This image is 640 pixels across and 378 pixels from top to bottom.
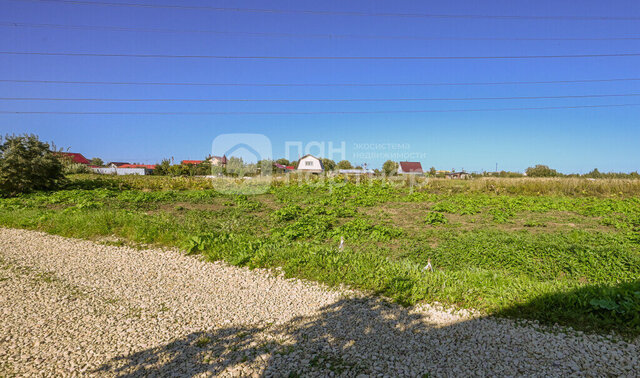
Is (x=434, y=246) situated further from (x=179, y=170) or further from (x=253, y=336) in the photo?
(x=179, y=170)

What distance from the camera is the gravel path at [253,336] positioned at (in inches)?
123

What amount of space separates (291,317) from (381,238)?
13.9ft

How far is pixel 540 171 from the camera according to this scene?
1719 inches

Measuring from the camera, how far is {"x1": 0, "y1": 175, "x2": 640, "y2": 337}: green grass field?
4367mm

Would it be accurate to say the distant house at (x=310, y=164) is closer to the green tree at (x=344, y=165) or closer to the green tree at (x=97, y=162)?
the green tree at (x=344, y=165)

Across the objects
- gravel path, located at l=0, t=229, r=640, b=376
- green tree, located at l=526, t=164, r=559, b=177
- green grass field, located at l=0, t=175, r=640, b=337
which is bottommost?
gravel path, located at l=0, t=229, r=640, b=376

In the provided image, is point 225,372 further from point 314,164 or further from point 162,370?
point 314,164

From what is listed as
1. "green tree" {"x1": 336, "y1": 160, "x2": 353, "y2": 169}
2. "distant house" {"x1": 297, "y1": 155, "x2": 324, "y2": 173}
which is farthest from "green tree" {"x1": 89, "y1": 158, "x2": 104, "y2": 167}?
"green tree" {"x1": 336, "y1": 160, "x2": 353, "y2": 169}

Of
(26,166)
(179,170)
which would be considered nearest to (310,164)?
(179,170)

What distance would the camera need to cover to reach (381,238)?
7914mm

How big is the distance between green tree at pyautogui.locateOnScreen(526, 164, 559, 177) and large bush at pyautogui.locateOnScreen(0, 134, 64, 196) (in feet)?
161

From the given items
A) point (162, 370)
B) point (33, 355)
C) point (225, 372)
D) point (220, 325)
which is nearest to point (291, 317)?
point (220, 325)

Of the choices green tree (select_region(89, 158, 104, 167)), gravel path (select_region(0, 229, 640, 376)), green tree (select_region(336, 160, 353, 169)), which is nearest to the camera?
gravel path (select_region(0, 229, 640, 376))

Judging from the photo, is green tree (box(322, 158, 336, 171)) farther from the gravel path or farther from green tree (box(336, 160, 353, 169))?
the gravel path
